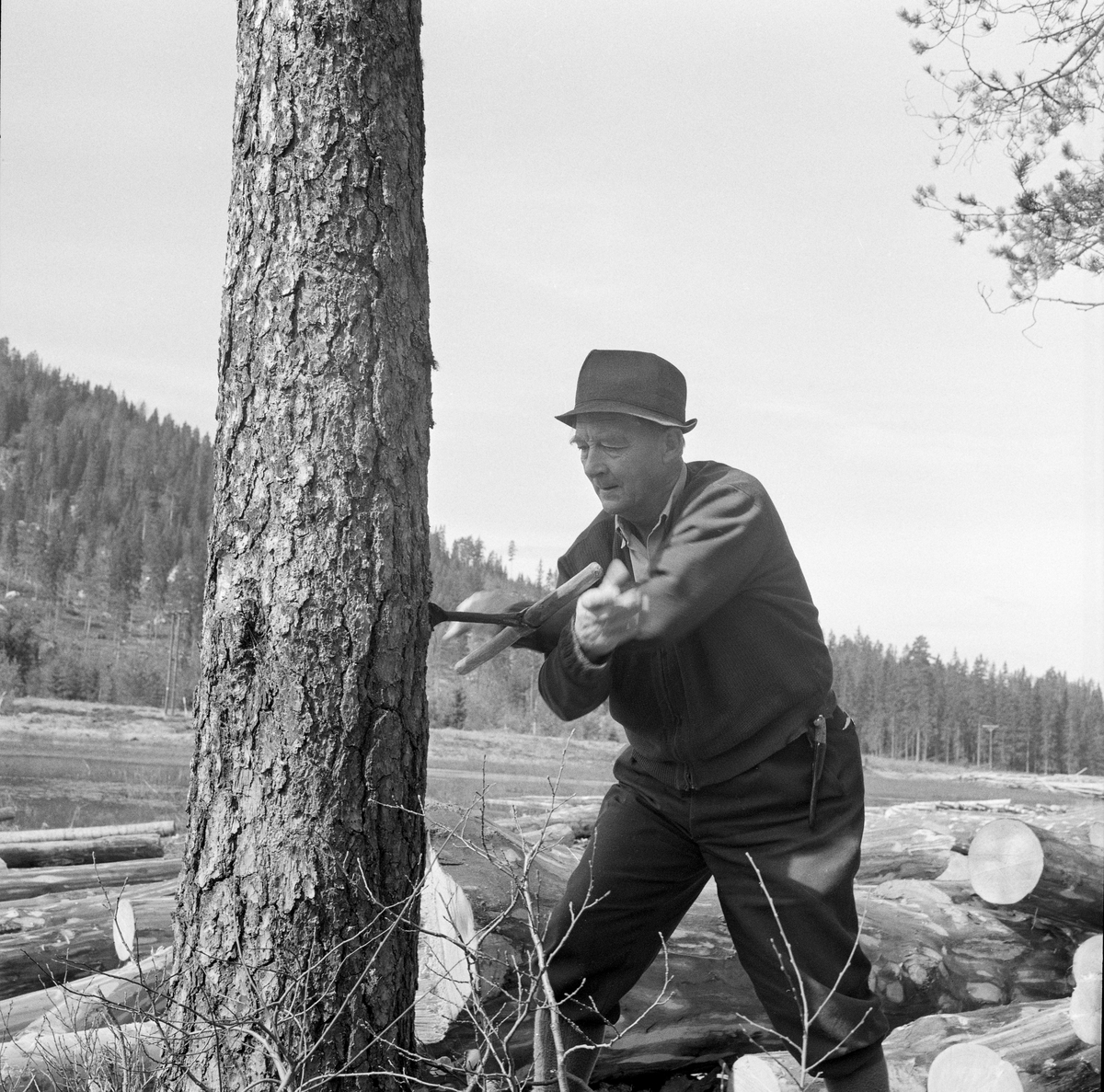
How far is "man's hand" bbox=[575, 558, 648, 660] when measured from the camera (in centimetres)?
261

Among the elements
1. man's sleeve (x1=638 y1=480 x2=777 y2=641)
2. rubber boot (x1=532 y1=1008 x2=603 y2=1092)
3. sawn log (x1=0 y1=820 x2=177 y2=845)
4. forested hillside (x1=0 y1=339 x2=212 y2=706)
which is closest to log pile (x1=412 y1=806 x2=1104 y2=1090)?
rubber boot (x1=532 y1=1008 x2=603 y2=1092)

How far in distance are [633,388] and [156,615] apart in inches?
4100

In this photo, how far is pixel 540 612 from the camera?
118 inches

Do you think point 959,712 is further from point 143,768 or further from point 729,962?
point 729,962

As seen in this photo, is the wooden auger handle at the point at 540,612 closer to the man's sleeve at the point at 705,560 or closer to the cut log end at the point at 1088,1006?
the man's sleeve at the point at 705,560

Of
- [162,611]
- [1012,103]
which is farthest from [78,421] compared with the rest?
[1012,103]

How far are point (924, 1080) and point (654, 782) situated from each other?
1.31 metres

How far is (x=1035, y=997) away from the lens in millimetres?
4785

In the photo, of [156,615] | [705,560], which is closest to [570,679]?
[705,560]

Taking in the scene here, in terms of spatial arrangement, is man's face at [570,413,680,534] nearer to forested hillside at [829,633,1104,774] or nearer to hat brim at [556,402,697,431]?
hat brim at [556,402,697,431]

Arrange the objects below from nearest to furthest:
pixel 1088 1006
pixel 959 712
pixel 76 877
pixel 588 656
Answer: pixel 588 656 → pixel 1088 1006 → pixel 76 877 → pixel 959 712

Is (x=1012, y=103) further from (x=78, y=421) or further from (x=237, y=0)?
(x=78, y=421)

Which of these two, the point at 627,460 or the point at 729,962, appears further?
the point at 729,962

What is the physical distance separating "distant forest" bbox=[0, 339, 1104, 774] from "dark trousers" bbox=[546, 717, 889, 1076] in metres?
38.1
